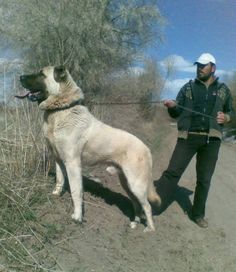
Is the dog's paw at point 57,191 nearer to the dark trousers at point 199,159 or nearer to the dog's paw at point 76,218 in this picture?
the dog's paw at point 76,218

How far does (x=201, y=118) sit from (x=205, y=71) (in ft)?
2.38

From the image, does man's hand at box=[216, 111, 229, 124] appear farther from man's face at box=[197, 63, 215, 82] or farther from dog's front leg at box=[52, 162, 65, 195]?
dog's front leg at box=[52, 162, 65, 195]

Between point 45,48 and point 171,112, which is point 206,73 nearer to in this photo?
point 171,112

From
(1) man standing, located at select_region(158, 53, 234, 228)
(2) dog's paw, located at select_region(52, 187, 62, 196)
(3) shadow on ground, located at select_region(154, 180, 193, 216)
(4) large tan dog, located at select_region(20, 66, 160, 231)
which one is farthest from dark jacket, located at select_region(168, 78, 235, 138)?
(2) dog's paw, located at select_region(52, 187, 62, 196)

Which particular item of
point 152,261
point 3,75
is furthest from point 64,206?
point 3,75

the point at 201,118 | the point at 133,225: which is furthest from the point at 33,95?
the point at 201,118

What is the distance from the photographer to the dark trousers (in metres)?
7.67

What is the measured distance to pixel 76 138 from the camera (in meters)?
6.57

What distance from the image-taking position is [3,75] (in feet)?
26.0

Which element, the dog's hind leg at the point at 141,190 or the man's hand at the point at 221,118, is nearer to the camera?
the dog's hind leg at the point at 141,190

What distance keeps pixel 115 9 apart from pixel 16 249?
668 inches

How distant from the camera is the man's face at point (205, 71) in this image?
7.42 meters

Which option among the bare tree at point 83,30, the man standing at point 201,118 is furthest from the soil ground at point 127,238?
the bare tree at point 83,30

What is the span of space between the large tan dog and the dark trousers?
0.94 metres
